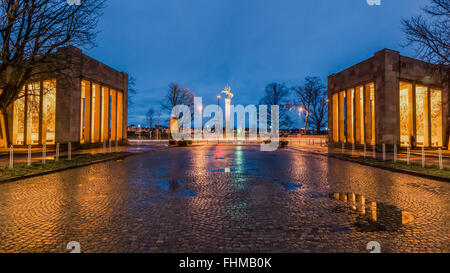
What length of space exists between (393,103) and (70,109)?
29.7 meters

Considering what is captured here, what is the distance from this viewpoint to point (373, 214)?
5066 millimetres

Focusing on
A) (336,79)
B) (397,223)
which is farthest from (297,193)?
(336,79)

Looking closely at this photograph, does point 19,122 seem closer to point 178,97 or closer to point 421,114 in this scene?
point 178,97

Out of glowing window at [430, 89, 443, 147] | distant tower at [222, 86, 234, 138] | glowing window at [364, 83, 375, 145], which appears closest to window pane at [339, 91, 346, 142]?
glowing window at [364, 83, 375, 145]

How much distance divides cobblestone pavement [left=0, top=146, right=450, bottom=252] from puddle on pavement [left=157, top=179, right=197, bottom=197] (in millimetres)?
31

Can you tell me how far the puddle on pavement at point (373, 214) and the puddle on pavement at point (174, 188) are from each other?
3.76 meters

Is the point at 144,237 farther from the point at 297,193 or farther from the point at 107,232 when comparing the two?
the point at 297,193

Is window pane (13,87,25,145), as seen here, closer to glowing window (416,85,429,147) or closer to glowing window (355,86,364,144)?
glowing window (355,86,364,144)

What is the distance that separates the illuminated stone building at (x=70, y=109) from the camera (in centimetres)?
2192

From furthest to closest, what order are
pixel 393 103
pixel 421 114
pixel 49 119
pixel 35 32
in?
1. pixel 421 114
2. pixel 49 119
3. pixel 393 103
4. pixel 35 32

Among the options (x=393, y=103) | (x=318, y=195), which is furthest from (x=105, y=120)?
(x=393, y=103)

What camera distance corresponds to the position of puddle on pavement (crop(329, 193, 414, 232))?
4.35 meters
